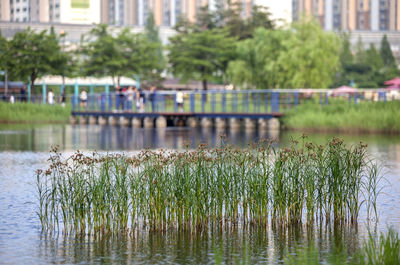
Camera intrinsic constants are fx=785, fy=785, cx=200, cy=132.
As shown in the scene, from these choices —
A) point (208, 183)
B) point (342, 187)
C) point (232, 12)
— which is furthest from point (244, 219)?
point (232, 12)

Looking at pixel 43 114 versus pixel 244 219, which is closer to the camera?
pixel 244 219

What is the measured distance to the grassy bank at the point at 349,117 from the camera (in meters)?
41.9

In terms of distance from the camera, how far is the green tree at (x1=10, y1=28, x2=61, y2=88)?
7181 centimetres

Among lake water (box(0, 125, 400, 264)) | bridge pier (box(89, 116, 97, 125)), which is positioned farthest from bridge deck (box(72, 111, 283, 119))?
lake water (box(0, 125, 400, 264))

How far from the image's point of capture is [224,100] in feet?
182

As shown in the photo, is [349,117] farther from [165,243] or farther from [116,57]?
[116,57]

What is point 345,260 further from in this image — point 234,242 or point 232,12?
point 232,12

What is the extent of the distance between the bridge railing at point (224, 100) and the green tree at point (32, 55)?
6.05 meters

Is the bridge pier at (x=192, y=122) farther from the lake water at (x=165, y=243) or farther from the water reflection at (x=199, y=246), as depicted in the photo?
the water reflection at (x=199, y=246)

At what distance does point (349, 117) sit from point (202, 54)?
35.2 metres

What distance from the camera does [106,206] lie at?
13391mm

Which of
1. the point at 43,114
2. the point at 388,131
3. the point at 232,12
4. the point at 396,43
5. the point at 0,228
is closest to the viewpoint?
the point at 0,228

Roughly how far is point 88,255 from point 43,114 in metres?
47.3

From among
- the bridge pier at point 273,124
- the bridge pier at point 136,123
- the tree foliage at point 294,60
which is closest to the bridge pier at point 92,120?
the bridge pier at point 136,123
